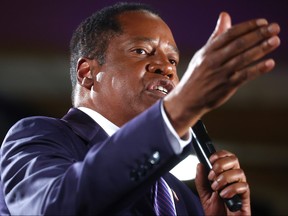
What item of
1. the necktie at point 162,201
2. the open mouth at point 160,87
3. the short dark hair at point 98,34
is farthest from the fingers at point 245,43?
the short dark hair at point 98,34

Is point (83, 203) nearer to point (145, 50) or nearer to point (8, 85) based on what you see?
point (145, 50)

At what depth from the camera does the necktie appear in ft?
5.94

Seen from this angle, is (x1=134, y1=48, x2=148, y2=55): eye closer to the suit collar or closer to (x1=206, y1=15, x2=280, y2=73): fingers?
the suit collar

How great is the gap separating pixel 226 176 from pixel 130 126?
623 millimetres

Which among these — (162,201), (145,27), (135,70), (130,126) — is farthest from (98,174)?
(145,27)

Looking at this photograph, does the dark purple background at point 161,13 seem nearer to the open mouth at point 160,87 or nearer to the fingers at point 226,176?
the open mouth at point 160,87

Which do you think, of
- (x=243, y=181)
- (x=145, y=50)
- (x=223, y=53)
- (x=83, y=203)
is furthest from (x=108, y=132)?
(x=223, y=53)

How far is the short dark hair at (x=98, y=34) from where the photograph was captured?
240 cm

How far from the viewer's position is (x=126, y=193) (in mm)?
1348

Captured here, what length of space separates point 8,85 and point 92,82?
279cm

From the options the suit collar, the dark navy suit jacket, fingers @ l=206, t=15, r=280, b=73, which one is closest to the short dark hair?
the suit collar

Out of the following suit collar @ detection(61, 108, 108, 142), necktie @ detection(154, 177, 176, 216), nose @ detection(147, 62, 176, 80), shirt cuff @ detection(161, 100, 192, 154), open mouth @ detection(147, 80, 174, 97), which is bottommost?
necktie @ detection(154, 177, 176, 216)

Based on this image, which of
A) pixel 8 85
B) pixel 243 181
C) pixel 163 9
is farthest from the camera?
pixel 8 85

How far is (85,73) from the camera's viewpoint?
7.98 feet
